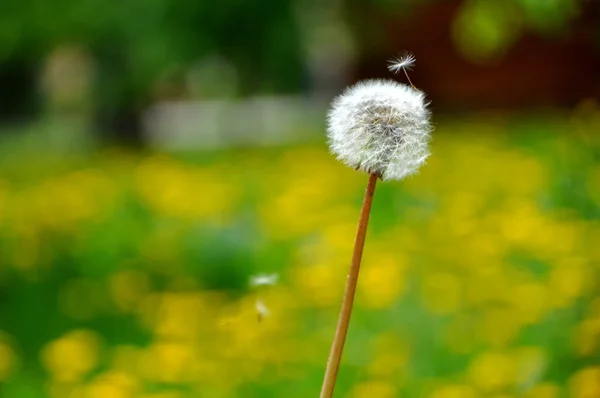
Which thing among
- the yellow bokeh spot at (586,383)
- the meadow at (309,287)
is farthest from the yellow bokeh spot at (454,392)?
the yellow bokeh spot at (586,383)

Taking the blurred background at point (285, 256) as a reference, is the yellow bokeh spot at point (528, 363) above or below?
below

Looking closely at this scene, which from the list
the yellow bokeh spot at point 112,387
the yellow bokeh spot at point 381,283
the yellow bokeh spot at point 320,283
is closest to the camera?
the yellow bokeh spot at point 112,387

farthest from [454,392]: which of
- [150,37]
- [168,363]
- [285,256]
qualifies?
[150,37]

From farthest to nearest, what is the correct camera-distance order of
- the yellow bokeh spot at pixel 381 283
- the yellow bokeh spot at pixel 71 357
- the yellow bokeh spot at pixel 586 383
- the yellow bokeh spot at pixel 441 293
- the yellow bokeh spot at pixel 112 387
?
1. the yellow bokeh spot at pixel 381 283
2. the yellow bokeh spot at pixel 441 293
3. the yellow bokeh spot at pixel 71 357
4. the yellow bokeh spot at pixel 112 387
5. the yellow bokeh spot at pixel 586 383

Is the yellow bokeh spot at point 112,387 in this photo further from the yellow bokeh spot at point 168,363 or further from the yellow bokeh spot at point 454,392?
the yellow bokeh spot at point 454,392

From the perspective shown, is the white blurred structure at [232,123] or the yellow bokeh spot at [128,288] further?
the white blurred structure at [232,123]

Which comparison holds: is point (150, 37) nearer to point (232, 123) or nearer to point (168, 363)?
point (168, 363)

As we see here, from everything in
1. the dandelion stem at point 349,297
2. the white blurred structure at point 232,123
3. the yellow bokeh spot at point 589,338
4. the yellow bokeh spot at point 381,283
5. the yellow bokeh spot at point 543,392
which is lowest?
the dandelion stem at point 349,297
